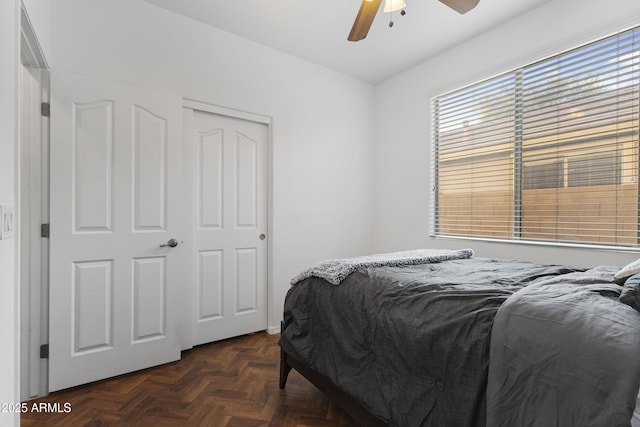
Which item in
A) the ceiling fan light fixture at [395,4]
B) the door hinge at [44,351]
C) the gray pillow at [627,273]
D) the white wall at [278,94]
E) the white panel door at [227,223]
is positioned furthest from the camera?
the white panel door at [227,223]

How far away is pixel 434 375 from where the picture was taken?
1.16m

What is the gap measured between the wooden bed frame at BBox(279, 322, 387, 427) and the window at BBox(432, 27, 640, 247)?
2043 mm

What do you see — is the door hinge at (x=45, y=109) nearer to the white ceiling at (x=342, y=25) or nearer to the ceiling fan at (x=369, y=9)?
the white ceiling at (x=342, y=25)

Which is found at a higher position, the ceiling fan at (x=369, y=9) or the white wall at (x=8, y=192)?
the ceiling fan at (x=369, y=9)

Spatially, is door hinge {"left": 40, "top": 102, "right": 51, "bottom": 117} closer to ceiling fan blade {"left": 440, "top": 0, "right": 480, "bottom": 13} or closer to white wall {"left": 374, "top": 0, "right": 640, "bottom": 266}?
ceiling fan blade {"left": 440, "top": 0, "right": 480, "bottom": 13}

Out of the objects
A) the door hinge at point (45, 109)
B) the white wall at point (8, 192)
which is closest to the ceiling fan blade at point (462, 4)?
the white wall at point (8, 192)

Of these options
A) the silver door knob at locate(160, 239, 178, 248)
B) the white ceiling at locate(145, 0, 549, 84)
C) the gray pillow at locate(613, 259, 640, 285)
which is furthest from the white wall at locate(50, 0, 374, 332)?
the gray pillow at locate(613, 259, 640, 285)

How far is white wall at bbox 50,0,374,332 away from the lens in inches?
88.0

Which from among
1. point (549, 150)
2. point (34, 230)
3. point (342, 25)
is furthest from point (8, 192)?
point (549, 150)

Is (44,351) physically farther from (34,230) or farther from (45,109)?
(45,109)

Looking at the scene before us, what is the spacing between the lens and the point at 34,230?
197 centimetres

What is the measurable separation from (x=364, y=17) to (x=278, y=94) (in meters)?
1.44

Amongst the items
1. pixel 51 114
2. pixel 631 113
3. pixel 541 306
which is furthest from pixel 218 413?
pixel 631 113

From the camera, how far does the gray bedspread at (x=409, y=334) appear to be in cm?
108
